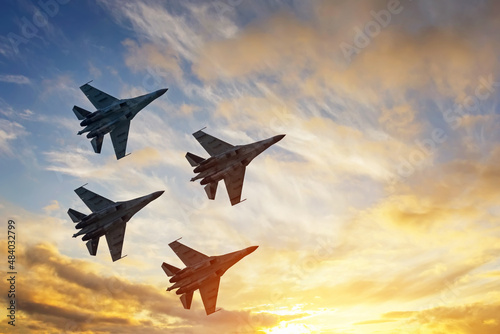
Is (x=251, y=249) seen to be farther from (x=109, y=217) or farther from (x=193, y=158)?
(x=109, y=217)

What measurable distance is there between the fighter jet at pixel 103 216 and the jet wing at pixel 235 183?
45.9ft

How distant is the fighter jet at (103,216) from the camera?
67.5 metres

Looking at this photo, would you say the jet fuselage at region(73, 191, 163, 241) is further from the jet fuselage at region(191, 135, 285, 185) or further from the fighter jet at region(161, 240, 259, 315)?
the fighter jet at region(161, 240, 259, 315)

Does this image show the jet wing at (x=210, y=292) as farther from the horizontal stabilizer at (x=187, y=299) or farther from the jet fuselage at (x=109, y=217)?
the jet fuselage at (x=109, y=217)

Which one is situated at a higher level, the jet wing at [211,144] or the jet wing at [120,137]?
the jet wing at [120,137]

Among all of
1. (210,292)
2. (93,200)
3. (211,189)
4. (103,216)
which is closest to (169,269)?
(210,292)

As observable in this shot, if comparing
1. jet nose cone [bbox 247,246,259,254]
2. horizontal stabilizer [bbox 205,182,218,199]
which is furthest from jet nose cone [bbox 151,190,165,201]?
jet nose cone [bbox 247,246,259,254]

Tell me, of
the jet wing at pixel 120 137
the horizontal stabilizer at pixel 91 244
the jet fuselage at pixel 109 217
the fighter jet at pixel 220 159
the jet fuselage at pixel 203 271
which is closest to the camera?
the jet fuselage at pixel 109 217

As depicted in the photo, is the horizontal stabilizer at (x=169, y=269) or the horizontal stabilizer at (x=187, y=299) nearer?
the horizontal stabilizer at (x=169, y=269)

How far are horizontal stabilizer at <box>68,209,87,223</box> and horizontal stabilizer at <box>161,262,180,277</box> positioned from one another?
18.7 m

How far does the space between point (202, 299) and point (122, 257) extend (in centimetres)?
1921

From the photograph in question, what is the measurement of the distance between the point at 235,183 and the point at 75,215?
3220 centimetres

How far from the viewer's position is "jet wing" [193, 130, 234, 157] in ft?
230

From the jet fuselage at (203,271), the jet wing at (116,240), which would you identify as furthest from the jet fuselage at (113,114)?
the jet fuselage at (203,271)
